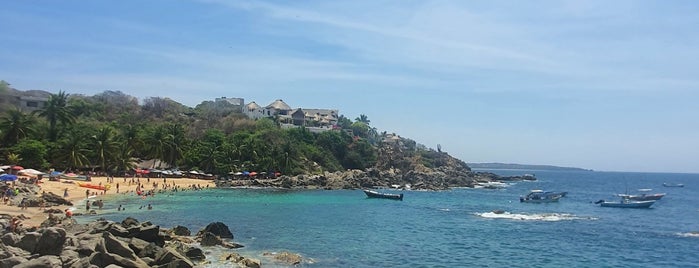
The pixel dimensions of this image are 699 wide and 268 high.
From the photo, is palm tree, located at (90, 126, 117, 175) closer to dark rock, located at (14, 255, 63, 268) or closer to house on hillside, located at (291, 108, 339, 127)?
dark rock, located at (14, 255, 63, 268)

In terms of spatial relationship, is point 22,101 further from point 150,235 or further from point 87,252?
point 87,252

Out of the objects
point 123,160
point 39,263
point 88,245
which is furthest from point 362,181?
point 39,263

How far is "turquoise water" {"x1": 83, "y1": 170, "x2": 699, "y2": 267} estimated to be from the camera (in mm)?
31203

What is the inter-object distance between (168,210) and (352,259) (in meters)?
25.3

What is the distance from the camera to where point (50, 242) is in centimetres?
2117

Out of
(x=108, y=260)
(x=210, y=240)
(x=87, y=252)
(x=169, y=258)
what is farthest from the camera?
(x=210, y=240)

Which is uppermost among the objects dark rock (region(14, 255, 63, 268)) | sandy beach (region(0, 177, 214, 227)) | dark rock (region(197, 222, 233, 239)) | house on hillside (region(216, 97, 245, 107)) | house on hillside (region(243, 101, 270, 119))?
house on hillside (region(216, 97, 245, 107))

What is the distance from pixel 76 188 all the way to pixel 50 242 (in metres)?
42.1

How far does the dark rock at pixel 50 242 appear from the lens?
21.0 meters

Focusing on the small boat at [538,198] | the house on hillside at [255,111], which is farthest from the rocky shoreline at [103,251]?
the house on hillside at [255,111]

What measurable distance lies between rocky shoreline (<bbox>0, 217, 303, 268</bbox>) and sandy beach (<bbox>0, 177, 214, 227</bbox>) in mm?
9743

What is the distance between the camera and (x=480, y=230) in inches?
1702

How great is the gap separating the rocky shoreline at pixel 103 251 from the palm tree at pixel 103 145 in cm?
4967

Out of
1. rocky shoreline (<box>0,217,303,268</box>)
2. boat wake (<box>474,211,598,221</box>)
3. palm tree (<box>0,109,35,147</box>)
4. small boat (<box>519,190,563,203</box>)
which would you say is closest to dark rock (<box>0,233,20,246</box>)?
rocky shoreline (<box>0,217,303,268</box>)
